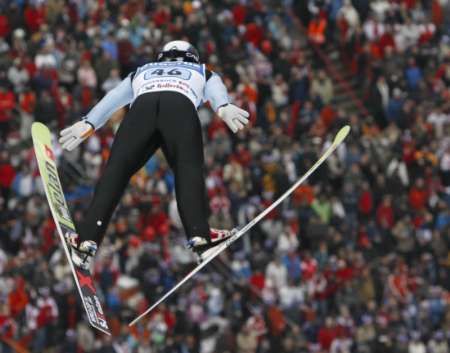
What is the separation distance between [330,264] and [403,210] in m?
2.15

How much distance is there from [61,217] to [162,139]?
1.19m

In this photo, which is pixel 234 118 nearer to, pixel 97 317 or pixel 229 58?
pixel 97 317

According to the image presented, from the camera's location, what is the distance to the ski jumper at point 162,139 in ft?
42.9

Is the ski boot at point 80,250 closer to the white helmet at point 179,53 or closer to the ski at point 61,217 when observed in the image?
the ski at point 61,217

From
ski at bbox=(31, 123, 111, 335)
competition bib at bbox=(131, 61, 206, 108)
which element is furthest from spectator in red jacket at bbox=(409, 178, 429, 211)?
competition bib at bbox=(131, 61, 206, 108)

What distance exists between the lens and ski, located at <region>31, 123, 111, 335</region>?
1347 cm

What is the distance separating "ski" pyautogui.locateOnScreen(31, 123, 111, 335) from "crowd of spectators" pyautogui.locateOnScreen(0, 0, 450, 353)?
18.3 ft

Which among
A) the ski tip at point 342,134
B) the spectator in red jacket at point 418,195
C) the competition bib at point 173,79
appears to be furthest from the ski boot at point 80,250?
the spectator in red jacket at point 418,195

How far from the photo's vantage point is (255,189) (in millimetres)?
23766

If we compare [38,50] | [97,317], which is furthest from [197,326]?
[97,317]

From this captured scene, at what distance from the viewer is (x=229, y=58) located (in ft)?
85.1

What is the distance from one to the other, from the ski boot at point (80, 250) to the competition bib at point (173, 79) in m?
1.36

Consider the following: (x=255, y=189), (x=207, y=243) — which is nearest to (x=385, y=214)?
(x=255, y=189)

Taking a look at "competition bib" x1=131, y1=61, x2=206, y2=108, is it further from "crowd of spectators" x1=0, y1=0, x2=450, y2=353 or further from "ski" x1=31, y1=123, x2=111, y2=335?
"crowd of spectators" x1=0, y1=0, x2=450, y2=353
